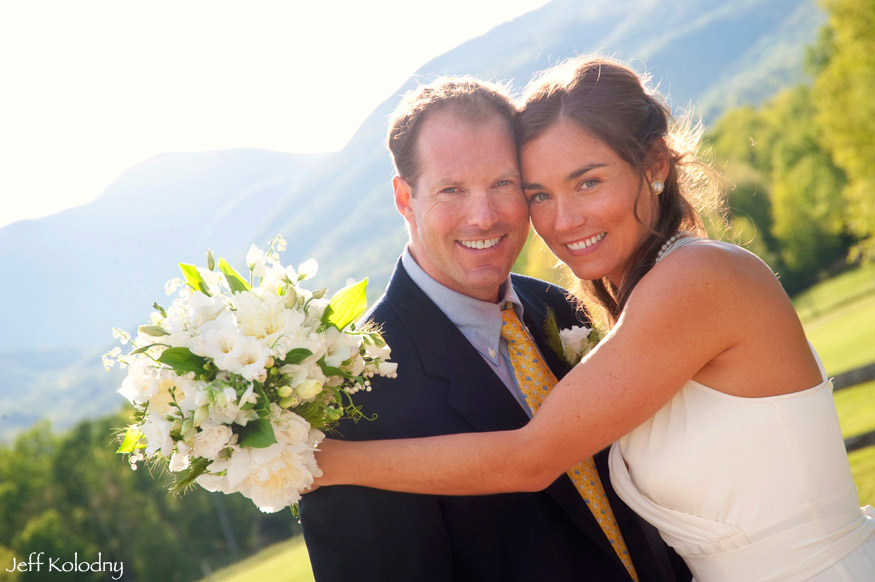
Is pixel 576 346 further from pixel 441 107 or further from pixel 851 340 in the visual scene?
pixel 851 340

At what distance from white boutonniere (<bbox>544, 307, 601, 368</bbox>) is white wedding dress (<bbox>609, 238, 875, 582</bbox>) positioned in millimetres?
872

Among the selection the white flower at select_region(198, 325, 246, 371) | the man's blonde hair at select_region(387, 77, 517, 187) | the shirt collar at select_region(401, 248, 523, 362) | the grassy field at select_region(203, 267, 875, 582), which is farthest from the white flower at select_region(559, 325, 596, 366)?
the grassy field at select_region(203, 267, 875, 582)

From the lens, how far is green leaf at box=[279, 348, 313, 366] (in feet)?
10.3

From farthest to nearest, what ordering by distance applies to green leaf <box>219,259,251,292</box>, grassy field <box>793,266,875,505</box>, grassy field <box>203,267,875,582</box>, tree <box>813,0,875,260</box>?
tree <box>813,0,875,260</box> → grassy field <box>203,267,875,582</box> → grassy field <box>793,266,875,505</box> → green leaf <box>219,259,251,292</box>

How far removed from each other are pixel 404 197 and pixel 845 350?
30.6m

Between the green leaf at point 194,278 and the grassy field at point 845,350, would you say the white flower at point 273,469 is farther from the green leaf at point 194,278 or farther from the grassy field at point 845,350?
the grassy field at point 845,350

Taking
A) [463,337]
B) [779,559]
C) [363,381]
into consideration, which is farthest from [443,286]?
[779,559]

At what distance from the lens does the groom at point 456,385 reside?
12.3ft

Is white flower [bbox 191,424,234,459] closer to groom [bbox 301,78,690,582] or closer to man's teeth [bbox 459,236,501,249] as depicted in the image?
groom [bbox 301,78,690,582]

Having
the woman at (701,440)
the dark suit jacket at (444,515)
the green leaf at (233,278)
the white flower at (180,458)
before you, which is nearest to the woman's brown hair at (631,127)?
the woman at (701,440)

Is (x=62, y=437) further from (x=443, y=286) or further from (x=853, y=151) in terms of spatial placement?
(x=443, y=286)

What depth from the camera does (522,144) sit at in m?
4.52

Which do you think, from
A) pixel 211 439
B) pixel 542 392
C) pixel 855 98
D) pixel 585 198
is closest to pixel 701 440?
pixel 542 392

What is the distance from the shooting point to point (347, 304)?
363 centimetres
